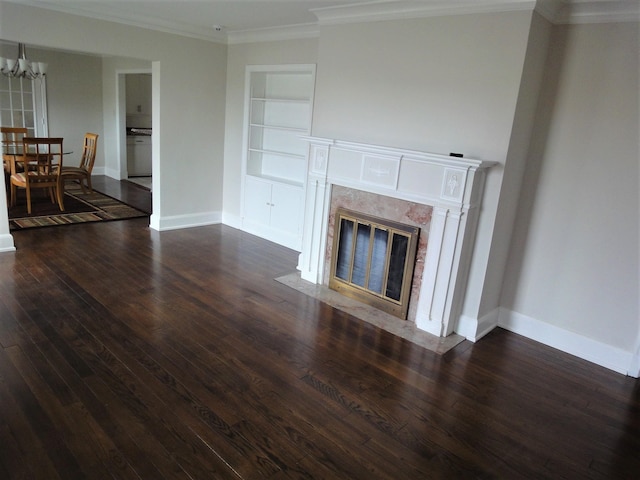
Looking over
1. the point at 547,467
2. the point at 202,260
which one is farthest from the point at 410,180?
the point at 202,260

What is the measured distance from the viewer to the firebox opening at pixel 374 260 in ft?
11.9

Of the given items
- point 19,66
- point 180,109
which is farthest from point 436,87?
point 19,66

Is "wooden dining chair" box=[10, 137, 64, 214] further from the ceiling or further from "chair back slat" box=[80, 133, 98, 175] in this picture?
the ceiling

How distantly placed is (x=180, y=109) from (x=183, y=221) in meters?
1.38

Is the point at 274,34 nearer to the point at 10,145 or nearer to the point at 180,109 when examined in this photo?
the point at 180,109

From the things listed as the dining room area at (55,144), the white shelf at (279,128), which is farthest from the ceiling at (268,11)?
the dining room area at (55,144)

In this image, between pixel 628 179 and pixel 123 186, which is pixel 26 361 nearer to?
pixel 628 179

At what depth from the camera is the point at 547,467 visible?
2.21 metres

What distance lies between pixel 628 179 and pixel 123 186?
7.48m

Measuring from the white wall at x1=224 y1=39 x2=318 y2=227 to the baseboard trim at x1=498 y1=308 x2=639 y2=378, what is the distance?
125 inches

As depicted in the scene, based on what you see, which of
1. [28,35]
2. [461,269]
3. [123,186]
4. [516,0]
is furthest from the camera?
[123,186]

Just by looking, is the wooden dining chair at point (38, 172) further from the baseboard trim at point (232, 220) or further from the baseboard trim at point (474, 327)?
the baseboard trim at point (474, 327)

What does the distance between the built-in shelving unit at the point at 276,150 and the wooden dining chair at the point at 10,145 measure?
3.16 meters

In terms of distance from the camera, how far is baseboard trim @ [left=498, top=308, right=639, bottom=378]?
10.4ft
